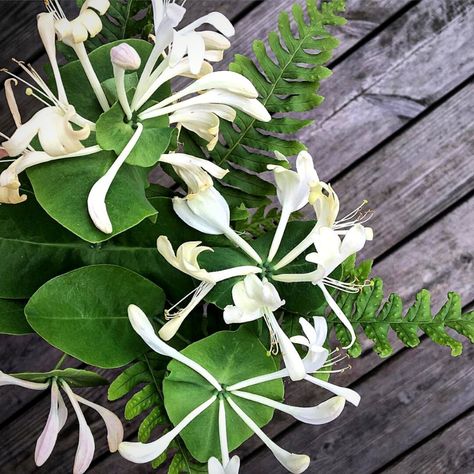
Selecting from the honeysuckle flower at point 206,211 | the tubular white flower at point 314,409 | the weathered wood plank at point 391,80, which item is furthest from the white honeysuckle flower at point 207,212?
the weathered wood plank at point 391,80

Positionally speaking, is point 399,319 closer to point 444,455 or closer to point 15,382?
point 15,382

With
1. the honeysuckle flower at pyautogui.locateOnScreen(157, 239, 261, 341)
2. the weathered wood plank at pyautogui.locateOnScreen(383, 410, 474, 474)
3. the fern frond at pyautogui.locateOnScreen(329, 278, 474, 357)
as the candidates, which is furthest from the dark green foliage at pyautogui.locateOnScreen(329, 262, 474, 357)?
the weathered wood plank at pyautogui.locateOnScreen(383, 410, 474, 474)

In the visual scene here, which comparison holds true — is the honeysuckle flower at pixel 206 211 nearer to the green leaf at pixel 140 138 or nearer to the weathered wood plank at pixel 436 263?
the green leaf at pixel 140 138

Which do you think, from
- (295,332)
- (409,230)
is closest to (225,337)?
(295,332)

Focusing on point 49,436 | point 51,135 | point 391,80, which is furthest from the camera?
point 391,80

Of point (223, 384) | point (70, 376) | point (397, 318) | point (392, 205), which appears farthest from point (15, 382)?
point (392, 205)

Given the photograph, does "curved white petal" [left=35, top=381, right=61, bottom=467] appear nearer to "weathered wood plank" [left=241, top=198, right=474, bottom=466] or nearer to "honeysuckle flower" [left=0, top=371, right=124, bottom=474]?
"honeysuckle flower" [left=0, top=371, right=124, bottom=474]
